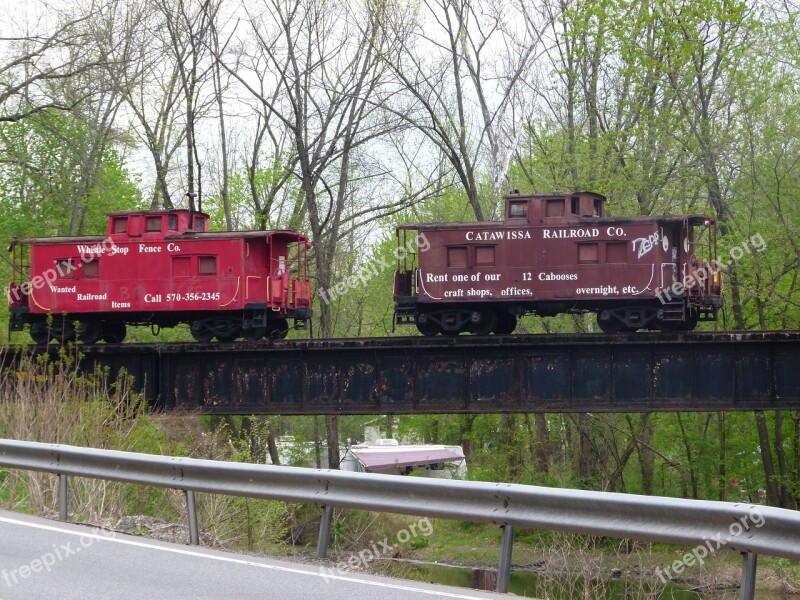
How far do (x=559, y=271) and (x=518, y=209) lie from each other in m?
1.97

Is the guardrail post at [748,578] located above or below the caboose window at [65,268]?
below

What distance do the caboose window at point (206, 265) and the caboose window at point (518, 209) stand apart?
747 centimetres

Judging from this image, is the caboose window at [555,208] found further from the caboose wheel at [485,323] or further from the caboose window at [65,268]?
the caboose window at [65,268]

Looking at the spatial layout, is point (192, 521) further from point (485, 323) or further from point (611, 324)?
point (611, 324)

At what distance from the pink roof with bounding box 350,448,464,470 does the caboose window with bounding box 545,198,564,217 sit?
81.1 ft

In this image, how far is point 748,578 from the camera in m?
6.20

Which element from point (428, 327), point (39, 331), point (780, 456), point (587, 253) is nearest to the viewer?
point (587, 253)

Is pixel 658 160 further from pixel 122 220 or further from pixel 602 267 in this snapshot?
pixel 122 220

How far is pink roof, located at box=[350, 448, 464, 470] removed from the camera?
46.3m

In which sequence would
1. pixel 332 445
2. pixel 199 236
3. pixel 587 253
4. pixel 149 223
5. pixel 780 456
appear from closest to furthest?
pixel 587 253
pixel 199 236
pixel 149 223
pixel 780 456
pixel 332 445

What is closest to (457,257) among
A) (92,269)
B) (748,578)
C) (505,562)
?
(92,269)

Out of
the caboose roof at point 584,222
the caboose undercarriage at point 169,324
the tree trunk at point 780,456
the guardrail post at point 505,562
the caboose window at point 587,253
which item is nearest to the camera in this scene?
the guardrail post at point 505,562

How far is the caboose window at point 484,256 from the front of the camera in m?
23.4

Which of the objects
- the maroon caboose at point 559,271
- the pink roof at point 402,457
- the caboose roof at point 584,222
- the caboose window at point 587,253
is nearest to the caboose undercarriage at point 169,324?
the maroon caboose at point 559,271
